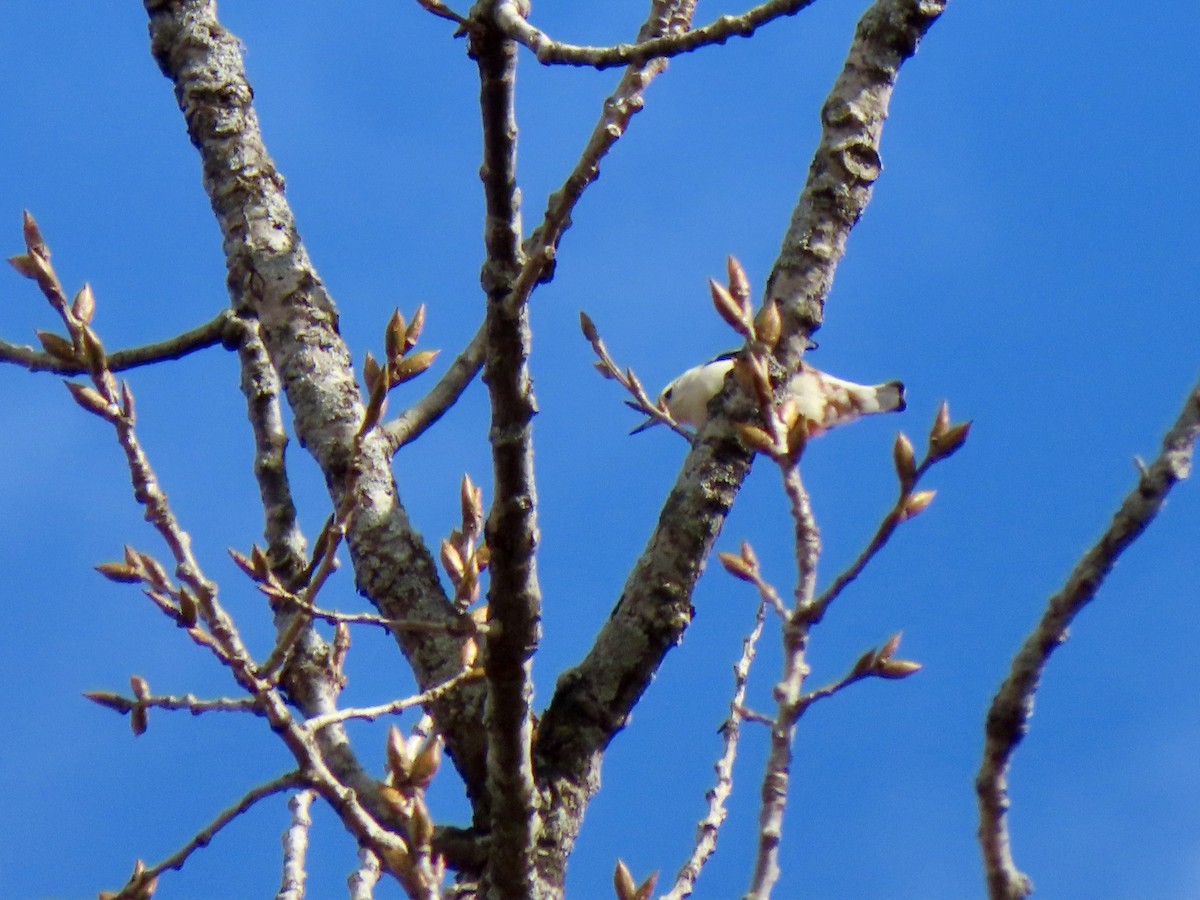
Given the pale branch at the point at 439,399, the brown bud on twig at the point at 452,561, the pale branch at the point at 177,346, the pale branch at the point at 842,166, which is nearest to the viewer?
the brown bud on twig at the point at 452,561

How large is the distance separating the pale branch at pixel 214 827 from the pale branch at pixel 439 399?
107 cm

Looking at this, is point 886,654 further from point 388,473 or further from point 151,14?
point 151,14

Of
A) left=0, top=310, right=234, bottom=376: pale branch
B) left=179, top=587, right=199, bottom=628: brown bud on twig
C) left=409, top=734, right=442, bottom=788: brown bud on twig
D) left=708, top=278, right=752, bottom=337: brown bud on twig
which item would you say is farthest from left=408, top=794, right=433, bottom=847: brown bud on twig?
left=0, top=310, right=234, bottom=376: pale branch

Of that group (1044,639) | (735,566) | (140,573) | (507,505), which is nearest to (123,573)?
A: (140,573)

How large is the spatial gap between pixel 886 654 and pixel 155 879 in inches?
34.7

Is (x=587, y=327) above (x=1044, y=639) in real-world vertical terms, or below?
above

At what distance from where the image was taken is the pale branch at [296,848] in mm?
2680

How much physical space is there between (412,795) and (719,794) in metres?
0.85

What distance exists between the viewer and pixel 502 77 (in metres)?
1.53

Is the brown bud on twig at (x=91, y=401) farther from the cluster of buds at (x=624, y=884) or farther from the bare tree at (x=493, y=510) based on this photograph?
the cluster of buds at (x=624, y=884)

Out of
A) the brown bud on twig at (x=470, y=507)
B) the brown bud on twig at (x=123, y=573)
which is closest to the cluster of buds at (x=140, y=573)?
the brown bud on twig at (x=123, y=573)

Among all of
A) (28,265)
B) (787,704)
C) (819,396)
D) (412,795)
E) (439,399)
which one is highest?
(819,396)

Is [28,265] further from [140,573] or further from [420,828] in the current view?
[420,828]

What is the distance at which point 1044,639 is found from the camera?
1.37 meters
